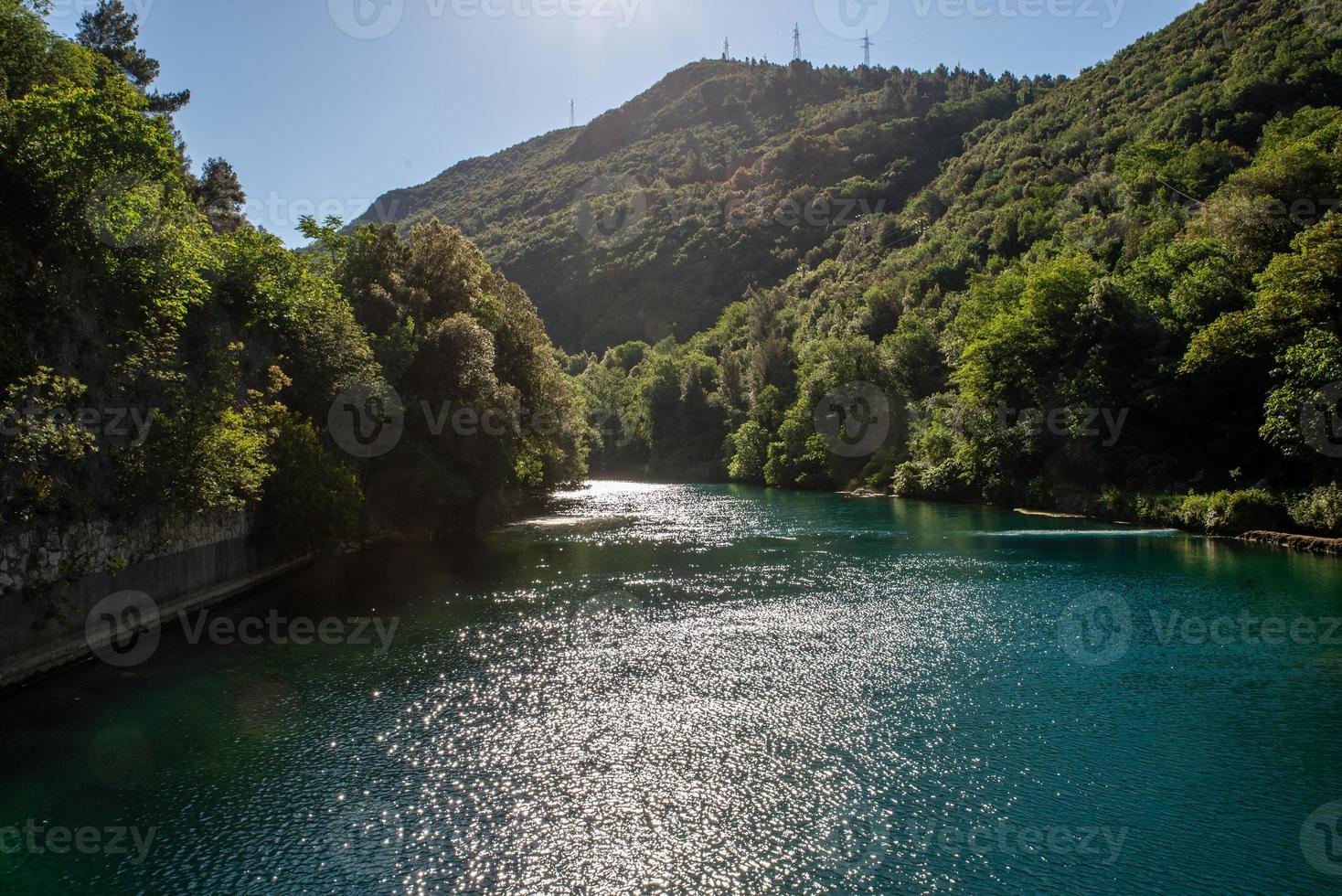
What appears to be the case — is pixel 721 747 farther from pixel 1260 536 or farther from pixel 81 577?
pixel 1260 536

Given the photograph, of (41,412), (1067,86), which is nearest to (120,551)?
(41,412)

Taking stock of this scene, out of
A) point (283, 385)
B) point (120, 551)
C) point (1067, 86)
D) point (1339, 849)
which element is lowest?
point (1339, 849)

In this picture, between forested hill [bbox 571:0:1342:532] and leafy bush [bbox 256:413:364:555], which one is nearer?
leafy bush [bbox 256:413:364:555]

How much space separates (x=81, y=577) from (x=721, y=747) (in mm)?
15760

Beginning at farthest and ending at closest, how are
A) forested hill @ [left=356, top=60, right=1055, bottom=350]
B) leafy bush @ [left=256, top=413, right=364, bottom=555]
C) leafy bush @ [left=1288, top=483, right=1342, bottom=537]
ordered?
1. forested hill @ [left=356, top=60, right=1055, bottom=350]
2. leafy bush @ [left=1288, top=483, right=1342, bottom=537]
3. leafy bush @ [left=256, top=413, right=364, bottom=555]

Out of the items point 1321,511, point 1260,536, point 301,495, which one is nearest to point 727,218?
point 1260,536

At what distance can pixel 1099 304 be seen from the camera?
46.8 meters

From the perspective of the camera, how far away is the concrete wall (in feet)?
53.9

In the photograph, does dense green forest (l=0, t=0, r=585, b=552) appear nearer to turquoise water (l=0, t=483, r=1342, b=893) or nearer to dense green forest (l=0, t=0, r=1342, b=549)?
dense green forest (l=0, t=0, r=1342, b=549)

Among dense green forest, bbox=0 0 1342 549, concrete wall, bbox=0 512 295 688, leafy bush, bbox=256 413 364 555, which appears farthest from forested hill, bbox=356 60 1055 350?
concrete wall, bbox=0 512 295 688

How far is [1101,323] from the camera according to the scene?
46.8m

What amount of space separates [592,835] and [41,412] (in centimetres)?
1487

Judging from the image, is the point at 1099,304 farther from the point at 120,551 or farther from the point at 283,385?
the point at 120,551

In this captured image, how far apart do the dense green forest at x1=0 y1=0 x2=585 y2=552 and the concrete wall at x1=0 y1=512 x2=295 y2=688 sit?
28.0 inches
